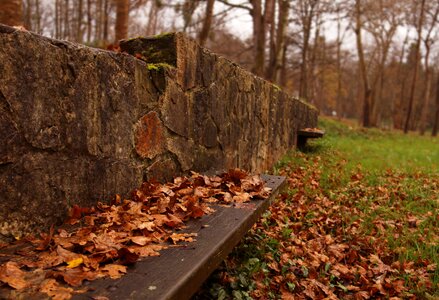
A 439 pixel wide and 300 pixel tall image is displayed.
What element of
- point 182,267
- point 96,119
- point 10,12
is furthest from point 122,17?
point 182,267

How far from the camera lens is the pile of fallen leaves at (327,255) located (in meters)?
2.68

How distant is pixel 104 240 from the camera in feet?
5.66

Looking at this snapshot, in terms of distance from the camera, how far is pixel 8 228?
170 centimetres

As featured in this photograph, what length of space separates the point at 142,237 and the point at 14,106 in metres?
0.87

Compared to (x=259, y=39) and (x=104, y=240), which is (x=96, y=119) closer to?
(x=104, y=240)

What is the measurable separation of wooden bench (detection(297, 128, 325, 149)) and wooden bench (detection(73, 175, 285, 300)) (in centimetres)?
685

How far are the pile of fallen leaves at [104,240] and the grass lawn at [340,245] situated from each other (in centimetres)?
64

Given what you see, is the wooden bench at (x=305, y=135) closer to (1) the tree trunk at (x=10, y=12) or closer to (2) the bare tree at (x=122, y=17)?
(2) the bare tree at (x=122, y=17)

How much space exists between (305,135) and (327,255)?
6.11 meters

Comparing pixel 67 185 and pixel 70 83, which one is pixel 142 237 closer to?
pixel 67 185

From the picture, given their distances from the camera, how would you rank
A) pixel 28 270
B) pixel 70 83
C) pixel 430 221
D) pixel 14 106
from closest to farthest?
pixel 28 270, pixel 14 106, pixel 70 83, pixel 430 221

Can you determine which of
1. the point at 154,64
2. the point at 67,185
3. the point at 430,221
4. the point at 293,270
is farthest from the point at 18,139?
the point at 430,221

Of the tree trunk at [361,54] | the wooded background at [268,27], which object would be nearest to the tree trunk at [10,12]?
the wooded background at [268,27]

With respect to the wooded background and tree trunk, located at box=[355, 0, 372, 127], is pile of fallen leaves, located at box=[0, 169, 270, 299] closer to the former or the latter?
the wooded background
